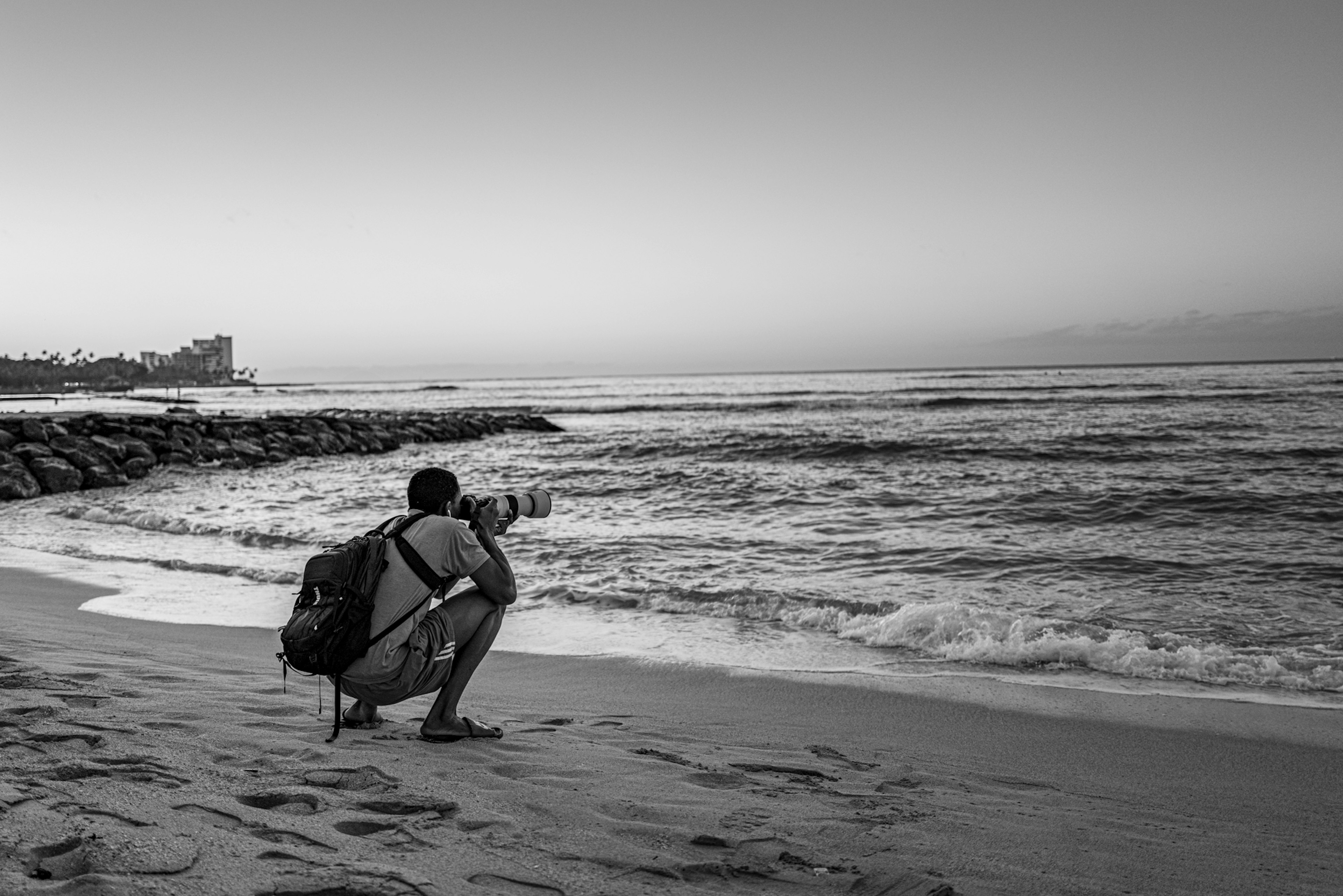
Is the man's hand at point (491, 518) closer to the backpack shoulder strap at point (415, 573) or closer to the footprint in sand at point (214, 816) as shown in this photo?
the backpack shoulder strap at point (415, 573)

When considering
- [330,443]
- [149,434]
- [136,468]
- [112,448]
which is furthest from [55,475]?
[330,443]

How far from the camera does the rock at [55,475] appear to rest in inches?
648

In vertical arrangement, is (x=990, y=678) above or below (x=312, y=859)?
below

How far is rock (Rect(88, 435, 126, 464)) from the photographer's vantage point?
19.6m

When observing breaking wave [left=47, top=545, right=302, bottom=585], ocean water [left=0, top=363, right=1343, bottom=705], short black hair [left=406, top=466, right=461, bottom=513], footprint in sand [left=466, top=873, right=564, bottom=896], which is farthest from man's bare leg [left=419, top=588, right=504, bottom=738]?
breaking wave [left=47, top=545, right=302, bottom=585]

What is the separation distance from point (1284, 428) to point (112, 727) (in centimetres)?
2843

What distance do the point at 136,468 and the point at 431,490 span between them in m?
18.9

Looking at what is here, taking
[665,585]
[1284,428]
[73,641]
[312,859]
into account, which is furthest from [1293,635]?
[1284,428]

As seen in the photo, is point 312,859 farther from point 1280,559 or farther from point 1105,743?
point 1280,559

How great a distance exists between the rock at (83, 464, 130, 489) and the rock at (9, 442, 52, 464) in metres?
0.80

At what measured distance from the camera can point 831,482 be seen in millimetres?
16469

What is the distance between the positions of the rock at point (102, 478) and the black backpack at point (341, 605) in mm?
16657

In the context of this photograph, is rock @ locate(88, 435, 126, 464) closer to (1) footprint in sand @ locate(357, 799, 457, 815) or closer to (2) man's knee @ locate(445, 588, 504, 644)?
(2) man's knee @ locate(445, 588, 504, 644)

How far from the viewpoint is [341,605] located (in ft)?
11.8
